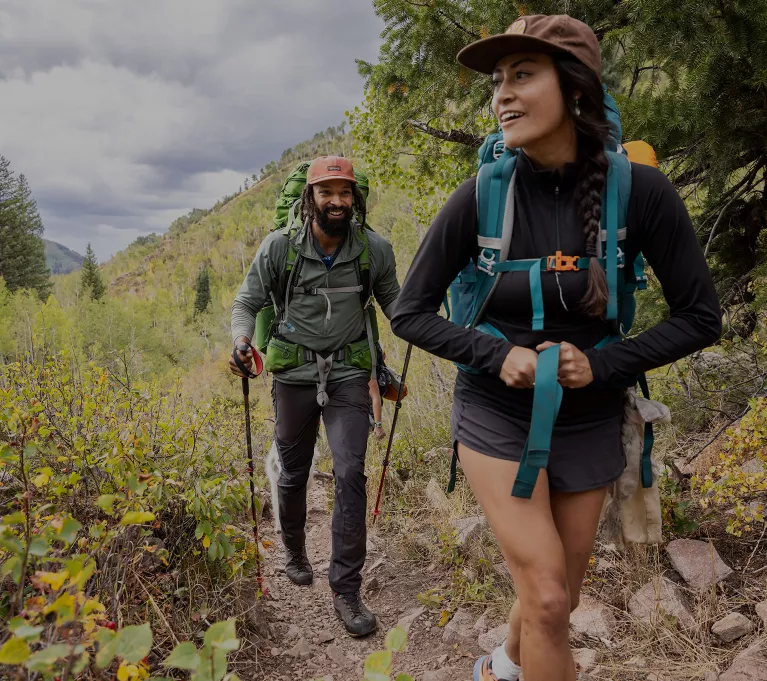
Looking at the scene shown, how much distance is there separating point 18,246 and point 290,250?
50147mm

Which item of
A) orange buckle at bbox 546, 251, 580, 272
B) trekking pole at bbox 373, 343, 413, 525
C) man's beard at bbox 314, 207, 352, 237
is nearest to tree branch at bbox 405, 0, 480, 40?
man's beard at bbox 314, 207, 352, 237

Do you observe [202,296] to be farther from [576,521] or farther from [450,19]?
[576,521]

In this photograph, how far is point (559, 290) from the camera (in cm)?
188

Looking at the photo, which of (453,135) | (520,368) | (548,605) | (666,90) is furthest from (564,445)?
(453,135)

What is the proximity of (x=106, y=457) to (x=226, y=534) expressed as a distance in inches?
27.9

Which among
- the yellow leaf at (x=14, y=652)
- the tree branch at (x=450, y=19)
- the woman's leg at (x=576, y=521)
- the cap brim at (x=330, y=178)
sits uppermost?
the tree branch at (x=450, y=19)

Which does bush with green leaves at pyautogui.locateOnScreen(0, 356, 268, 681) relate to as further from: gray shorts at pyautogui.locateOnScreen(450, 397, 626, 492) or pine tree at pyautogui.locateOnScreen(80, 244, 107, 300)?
pine tree at pyautogui.locateOnScreen(80, 244, 107, 300)

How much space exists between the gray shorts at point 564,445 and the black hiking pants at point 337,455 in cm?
172

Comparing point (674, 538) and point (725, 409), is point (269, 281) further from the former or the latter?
point (725, 409)

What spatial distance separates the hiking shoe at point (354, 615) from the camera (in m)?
3.55

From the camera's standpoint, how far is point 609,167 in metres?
1.91

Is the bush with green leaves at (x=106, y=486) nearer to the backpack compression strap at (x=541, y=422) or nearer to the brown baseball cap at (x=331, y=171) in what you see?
the backpack compression strap at (x=541, y=422)

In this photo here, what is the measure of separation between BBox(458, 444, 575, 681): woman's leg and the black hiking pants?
1.80 meters

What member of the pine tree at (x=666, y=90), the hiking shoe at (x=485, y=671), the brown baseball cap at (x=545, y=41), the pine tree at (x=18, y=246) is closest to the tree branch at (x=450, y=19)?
the pine tree at (x=666, y=90)
